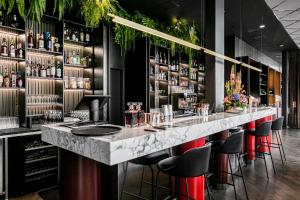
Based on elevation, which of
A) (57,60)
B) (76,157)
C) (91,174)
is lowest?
(91,174)

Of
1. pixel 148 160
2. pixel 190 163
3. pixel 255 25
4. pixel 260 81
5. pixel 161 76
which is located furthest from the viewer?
pixel 260 81

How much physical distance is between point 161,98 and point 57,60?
3048 mm

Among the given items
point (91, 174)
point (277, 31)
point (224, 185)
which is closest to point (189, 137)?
point (91, 174)

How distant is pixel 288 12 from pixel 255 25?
1.05 m

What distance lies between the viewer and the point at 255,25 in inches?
268

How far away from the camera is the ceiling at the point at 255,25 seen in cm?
536

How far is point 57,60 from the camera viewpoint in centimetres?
422

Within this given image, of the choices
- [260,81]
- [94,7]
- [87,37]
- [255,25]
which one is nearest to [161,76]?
[87,37]

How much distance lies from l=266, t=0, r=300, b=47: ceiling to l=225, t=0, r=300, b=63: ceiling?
11 cm

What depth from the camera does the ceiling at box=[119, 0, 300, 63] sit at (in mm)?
5109

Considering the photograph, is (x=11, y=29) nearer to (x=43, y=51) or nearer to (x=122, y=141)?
(x=43, y=51)

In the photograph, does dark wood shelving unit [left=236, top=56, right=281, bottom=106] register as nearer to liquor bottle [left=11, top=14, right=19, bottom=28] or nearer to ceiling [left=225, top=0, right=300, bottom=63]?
ceiling [left=225, top=0, right=300, bottom=63]

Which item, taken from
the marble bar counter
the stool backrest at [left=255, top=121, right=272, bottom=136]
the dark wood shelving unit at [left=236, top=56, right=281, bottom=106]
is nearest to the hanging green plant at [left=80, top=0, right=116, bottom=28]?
the marble bar counter

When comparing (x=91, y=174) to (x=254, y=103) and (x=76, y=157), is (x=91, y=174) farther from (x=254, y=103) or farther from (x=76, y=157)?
(x=254, y=103)
